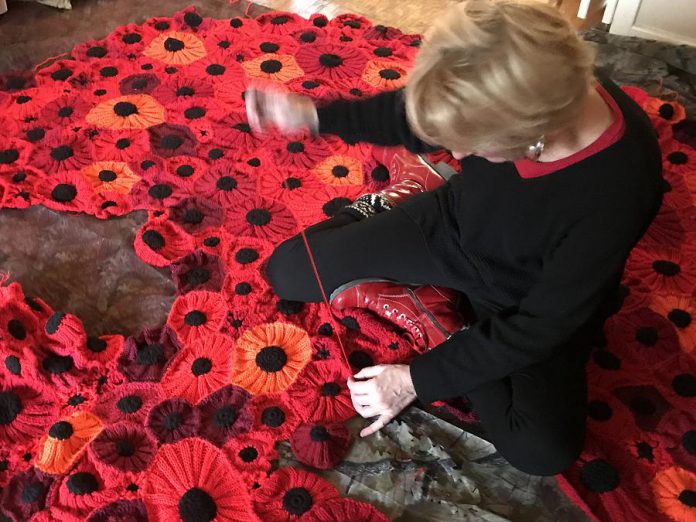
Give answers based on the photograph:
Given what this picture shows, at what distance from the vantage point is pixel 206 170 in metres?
1.20

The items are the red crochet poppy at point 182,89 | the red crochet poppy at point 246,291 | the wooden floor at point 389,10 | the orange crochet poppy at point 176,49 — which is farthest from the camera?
the wooden floor at point 389,10

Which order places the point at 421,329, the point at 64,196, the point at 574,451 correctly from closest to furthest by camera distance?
the point at 574,451 → the point at 421,329 → the point at 64,196

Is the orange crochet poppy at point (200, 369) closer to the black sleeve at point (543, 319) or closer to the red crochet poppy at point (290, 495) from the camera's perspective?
the red crochet poppy at point (290, 495)

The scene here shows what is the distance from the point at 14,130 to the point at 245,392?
724 millimetres

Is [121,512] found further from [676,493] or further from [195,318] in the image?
[676,493]

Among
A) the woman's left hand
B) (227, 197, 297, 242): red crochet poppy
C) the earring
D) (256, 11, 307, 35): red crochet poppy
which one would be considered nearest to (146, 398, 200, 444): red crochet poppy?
the woman's left hand

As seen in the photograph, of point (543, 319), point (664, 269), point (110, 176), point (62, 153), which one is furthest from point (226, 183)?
point (664, 269)

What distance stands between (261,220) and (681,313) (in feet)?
2.20

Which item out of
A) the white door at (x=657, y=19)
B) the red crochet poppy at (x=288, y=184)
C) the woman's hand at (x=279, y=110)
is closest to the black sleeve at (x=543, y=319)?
the woman's hand at (x=279, y=110)

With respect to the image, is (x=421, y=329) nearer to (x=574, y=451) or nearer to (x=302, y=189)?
(x=574, y=451)

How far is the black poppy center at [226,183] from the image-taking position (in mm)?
1165

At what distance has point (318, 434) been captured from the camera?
87cm

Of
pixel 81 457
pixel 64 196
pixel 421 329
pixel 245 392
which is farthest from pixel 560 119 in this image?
pixel 64 196

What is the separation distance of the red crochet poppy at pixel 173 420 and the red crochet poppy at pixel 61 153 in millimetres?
522
